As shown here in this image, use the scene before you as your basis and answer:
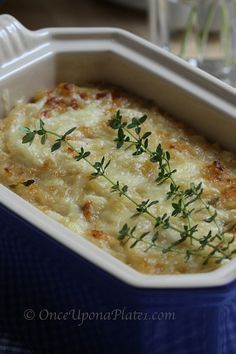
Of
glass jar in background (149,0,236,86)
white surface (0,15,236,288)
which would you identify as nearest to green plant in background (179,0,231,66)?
glass jar in background (149,0,236,86)

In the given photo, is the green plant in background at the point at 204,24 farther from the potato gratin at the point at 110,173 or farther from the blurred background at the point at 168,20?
the potato gratin at the point at 110,173

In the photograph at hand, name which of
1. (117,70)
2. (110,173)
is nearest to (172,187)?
(110,173)

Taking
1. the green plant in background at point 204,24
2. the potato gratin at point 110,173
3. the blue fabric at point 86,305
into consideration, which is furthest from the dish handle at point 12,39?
the green plant in background at point 204,24

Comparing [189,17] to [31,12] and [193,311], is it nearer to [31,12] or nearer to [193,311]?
[31,12]

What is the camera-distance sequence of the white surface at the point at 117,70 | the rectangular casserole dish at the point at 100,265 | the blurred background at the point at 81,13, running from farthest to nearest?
the blurred background at the point at 81,13
the white surface at the point at 117,70
the rectangular casserole dish at the point at 100,265

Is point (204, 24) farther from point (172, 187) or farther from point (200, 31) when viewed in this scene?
point (172, 187)

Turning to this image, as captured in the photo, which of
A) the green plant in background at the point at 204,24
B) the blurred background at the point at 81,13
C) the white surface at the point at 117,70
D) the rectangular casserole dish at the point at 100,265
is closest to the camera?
the rectangular casserole dish at the point at 100,265

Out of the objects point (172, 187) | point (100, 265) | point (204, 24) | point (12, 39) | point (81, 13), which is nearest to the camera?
point (100, 265)
